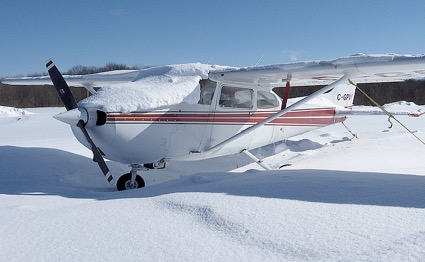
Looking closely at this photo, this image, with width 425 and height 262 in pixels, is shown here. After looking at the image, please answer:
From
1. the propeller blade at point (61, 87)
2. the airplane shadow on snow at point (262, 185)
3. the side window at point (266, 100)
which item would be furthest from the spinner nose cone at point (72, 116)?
the side window at point (266, 100)

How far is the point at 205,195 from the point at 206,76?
308cm

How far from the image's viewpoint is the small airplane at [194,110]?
5441mm

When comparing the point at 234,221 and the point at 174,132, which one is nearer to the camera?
the point at 234,221

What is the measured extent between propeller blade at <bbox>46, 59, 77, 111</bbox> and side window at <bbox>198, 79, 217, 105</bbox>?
1891 millimetres

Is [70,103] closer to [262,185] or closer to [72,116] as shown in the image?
[72,116]

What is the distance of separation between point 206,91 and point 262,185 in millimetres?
2914

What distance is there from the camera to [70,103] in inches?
231

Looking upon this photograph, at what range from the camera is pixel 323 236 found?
100 inches

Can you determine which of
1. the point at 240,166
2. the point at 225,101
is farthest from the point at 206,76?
the point at 240,166

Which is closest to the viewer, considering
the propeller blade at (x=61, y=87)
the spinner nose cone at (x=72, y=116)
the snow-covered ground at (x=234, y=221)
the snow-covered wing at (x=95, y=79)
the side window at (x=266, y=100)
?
the snow-covered ground at (x=234, y=221)

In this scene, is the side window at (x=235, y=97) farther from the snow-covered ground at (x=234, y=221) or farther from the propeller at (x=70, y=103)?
the propeller at (x=70, y=103)

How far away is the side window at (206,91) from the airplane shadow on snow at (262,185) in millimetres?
1690

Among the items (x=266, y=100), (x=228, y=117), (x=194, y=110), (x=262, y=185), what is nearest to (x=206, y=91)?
(x=194, y=110)

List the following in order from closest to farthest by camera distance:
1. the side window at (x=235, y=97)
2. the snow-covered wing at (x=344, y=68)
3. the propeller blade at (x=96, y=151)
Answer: the snow-covered wing at (x=344, y=68), the propeller blade at (x=96, y=151), the side window at (x=235, y=97)
